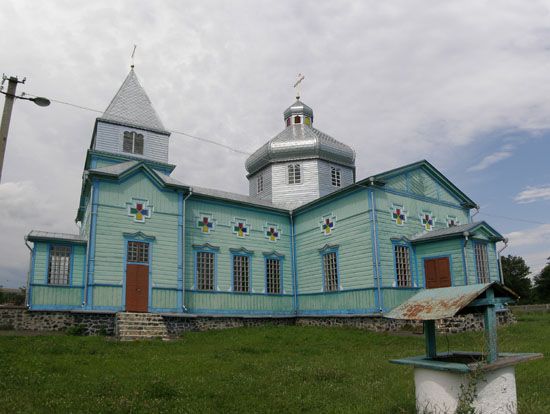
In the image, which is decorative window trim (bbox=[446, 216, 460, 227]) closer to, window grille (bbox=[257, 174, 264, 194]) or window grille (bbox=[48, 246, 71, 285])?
window grille (bbox=[257, 174, 264, 194])

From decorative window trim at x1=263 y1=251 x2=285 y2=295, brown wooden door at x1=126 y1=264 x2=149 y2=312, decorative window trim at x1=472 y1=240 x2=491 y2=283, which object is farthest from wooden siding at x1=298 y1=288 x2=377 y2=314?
brown wooden door at x1=126 y1=264 x2=149 y2=312

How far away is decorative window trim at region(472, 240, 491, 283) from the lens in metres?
19.1

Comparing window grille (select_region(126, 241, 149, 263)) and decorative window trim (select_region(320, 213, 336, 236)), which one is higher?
decorative window trim (select_region(320, 213, 336, 236))

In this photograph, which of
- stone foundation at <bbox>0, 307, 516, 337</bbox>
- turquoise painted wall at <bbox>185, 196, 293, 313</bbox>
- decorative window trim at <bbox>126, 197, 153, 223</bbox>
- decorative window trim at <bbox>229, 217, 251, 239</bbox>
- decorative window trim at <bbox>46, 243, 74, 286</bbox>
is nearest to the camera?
stone foundation at <bbox>0, 307, 516, 337</bbox>

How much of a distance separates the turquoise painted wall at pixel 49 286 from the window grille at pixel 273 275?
8.03 meters

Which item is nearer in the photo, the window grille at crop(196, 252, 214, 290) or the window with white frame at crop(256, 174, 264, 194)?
the window grille at crop(196, 252, 214, 290)

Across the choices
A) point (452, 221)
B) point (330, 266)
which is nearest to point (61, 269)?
point (330, 266)

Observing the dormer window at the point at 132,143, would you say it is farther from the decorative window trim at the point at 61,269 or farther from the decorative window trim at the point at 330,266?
the decorative window trim at the point at 330,266

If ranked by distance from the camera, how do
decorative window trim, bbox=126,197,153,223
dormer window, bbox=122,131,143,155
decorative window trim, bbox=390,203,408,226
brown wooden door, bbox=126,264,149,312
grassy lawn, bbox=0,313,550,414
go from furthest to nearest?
1. dormer window, bbox=122,131,143,155
2. decorative window trim, bbox=390,203,408,226
3. decorative window trim, bbox=126,197,153,223
4. brown wooden door, bbox=126,264,149,312
5. grassy lawn, bbox=0,313,550,414

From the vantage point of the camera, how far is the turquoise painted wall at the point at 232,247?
20078 millimetres

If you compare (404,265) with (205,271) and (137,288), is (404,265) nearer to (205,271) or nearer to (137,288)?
(205,271)

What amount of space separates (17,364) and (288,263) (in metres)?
14.4

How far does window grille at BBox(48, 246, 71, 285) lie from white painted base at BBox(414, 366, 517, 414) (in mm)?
15285


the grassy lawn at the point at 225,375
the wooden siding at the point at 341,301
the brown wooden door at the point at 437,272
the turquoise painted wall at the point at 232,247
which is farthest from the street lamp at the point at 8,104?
the brown wooden door at the point at 437,272
